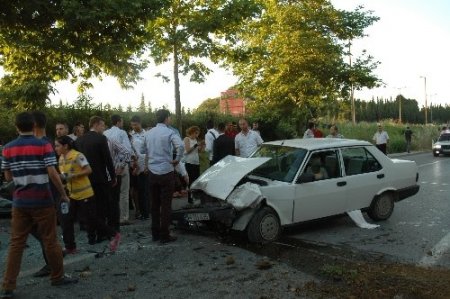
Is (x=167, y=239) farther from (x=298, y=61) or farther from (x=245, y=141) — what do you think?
(x=298, y=61)

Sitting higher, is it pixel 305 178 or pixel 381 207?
pixel 305 178

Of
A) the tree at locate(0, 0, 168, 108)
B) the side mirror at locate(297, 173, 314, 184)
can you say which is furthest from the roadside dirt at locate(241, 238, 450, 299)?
the tree at locate(0, 0, 168, 108)

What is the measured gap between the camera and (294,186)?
6836mm

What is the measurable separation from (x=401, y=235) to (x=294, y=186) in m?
1.87

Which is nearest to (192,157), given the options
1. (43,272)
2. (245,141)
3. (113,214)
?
(245,141)

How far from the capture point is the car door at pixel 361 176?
7577 mm

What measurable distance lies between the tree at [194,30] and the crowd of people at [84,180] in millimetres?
5171

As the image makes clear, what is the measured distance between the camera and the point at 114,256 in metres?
6.05

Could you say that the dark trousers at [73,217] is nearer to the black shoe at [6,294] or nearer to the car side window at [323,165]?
the black shoe at [6,294]

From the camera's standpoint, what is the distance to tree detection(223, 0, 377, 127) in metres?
23.2

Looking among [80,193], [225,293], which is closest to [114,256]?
[80,193]

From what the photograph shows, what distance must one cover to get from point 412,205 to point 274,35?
16388mm

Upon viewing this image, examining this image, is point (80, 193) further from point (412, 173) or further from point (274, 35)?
point (274, 35)

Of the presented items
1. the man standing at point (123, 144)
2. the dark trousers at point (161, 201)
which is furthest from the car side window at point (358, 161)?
the man standing at point (123, 144)
